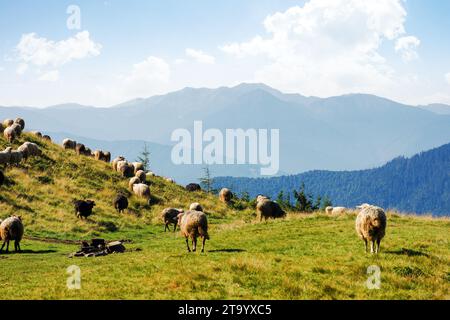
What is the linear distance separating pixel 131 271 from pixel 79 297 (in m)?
4.60

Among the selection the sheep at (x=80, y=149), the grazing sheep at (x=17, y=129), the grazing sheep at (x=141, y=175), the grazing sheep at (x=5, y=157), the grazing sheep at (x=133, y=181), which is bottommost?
the grazing sheep at (x=133, y=181)

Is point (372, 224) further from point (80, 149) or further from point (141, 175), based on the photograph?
point (80, 149)

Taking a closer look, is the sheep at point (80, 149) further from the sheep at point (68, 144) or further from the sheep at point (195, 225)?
the sheep at point (195, 225)

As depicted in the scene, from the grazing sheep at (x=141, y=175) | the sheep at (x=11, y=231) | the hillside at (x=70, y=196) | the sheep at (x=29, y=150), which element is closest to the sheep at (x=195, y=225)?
the sheep at (x=11, y=231)

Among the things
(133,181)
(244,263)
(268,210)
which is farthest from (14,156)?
(244,263)

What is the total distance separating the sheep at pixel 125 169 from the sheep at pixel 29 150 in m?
11.9

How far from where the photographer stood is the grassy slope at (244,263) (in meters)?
15.8

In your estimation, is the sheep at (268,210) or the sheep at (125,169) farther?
the sheep at (125,169)

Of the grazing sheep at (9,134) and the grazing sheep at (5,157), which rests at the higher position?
the grazing sheep at (9,134)

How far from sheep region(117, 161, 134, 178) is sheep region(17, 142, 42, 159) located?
1187 centimetres

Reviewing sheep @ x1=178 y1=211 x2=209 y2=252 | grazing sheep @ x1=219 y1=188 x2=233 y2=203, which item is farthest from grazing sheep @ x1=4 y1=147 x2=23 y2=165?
sheep @ x1=178 y1=211 x2=209 y2=252

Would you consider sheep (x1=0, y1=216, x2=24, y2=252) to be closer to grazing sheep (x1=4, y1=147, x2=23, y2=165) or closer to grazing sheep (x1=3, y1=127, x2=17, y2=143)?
grazing sheep (x1=4, y1=147, x2=23, y2=165)

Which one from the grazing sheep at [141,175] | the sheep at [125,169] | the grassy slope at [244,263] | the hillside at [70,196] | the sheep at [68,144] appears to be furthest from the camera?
the sheep at [68,144]
